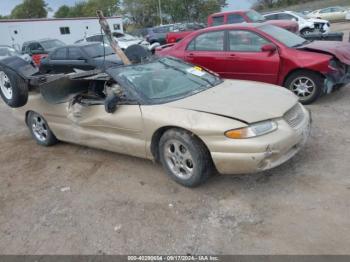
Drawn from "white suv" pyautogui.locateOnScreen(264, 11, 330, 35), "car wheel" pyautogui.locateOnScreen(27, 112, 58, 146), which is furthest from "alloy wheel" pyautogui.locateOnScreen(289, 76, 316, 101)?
"white suv" pyautogui.locateOnScreen(264, 11, 330, 35)

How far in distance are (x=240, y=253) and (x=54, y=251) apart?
5.27ft

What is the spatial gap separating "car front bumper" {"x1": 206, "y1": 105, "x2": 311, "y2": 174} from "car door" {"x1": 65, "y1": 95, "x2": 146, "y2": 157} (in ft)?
3.38

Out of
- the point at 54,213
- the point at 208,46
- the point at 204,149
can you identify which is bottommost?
the point at 54,213

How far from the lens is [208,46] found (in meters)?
6.78

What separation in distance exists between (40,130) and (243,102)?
345 centimetres

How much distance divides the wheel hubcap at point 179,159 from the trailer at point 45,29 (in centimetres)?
2433

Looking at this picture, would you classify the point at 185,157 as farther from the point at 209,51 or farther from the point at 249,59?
the point at 209,51

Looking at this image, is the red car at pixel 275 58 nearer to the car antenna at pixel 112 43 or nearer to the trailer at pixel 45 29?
the car antenna at pixel 112 43

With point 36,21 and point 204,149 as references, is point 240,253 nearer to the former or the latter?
point 204,149

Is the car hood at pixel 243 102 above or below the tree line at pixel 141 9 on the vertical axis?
below

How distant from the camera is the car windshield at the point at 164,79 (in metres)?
3.91

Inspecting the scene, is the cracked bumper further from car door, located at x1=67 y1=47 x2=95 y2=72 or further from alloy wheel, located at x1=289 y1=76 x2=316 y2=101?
car door, located at x1=67 y1=47 x2=95 y2=72

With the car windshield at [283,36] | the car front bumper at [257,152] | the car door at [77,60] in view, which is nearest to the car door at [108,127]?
the car front bumper at [257,152]

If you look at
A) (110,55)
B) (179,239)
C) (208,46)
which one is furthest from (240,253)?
(110,55)
